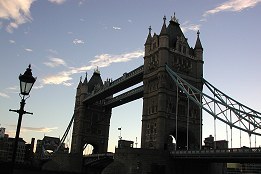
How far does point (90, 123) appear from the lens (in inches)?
4119

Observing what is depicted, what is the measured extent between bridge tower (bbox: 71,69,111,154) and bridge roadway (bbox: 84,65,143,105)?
247 inches

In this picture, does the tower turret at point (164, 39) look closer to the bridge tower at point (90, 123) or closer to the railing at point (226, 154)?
the railing at point (226, 154)

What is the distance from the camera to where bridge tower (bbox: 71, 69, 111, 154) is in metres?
103

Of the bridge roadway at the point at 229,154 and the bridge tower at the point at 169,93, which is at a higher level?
the bridge tower at the point at 169,93

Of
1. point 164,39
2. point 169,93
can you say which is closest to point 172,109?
point 169,93

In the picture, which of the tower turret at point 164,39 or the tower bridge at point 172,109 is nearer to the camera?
the tower bridge at point 172,109

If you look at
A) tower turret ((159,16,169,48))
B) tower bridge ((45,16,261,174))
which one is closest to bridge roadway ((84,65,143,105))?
tower bridge ((45,16,261,174))

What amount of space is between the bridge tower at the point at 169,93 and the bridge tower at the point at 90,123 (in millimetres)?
35870

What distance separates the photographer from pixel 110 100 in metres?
105

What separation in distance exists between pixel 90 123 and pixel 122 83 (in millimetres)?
27066

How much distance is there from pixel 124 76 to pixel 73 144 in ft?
115

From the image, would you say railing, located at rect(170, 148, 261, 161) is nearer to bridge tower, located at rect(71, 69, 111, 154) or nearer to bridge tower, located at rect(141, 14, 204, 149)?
bridge tower, located at rect(141, 14, 204, 149)

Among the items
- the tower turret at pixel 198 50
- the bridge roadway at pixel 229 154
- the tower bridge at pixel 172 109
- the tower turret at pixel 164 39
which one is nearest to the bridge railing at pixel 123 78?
the tower bridge at pixel 172 109

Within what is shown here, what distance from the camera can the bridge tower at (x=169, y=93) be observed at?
64500 mm
